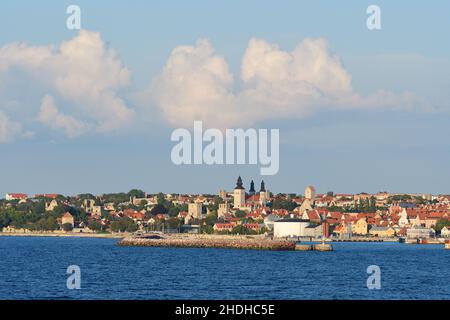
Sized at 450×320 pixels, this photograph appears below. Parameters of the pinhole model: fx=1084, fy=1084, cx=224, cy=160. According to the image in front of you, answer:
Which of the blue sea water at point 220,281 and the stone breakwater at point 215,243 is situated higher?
the stone breakwater at point 215,243

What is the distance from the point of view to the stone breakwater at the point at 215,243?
142m

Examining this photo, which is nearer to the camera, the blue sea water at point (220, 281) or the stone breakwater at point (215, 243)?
the blue sea water at point (220, 281)

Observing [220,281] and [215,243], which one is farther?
[215,243]

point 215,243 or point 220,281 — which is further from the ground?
point 215,243

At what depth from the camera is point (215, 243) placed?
15312 cm

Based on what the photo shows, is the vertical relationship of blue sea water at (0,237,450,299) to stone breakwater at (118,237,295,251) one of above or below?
below

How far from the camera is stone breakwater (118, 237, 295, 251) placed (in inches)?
5605

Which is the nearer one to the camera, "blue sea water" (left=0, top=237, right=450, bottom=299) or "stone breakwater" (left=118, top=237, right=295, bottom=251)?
"blue sea water" (left=0, top=237, right=450, bottom=299)

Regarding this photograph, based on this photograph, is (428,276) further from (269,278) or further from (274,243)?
(274,243)
